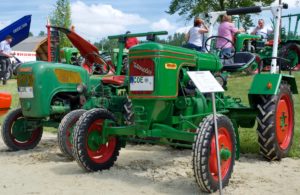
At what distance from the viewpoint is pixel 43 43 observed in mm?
40500

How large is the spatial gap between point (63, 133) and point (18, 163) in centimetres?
69

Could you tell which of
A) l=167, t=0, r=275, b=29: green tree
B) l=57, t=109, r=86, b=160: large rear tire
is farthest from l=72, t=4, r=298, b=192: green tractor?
l=167, t=0, r=275, b=29: green tree

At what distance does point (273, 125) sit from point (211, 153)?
1555mm

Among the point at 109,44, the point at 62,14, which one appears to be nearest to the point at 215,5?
the point at 62,14

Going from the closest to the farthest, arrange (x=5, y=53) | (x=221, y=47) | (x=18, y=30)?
(x=221, y=47) → (x=18, y=30) → (x=5, y=53)

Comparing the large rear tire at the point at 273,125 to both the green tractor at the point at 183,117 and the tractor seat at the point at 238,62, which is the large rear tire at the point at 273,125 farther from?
the tractor seat at the point at 238,62

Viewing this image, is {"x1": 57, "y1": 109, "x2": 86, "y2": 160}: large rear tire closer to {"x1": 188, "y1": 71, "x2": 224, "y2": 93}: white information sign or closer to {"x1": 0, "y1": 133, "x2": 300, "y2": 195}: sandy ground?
{"x1": 0, "y1": 133, "x2": 300, "y2": 195}: sandy ground

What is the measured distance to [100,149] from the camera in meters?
5.37

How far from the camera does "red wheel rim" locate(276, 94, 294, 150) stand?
590 centimetres

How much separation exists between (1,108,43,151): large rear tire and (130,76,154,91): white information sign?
2.64 meters

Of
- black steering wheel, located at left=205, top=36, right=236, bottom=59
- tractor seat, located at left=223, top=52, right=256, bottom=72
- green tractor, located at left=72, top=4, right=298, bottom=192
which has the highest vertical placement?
black steering wheel, located at left=205, top=36, right=236, bottom=59

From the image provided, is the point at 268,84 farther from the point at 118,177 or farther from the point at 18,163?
the point at 18,163

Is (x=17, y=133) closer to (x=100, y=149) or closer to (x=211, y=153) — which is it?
(x=100, y=149)

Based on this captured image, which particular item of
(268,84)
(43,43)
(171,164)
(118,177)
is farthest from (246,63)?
(43,43)
